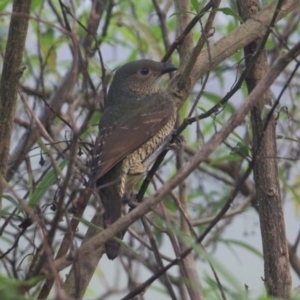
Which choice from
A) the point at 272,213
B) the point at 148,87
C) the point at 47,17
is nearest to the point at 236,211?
the point at 148,87

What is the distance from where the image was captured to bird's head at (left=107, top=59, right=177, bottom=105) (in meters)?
4.80

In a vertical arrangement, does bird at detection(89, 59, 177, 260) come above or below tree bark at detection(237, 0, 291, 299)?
above

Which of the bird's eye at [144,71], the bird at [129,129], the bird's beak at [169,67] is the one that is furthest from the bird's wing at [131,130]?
the bird's eye at [144,71]

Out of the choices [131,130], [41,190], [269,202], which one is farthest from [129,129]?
[41,190]

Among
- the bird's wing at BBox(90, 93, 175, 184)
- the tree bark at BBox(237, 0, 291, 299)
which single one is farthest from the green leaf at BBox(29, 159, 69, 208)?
the tree bark at BBox(237, 0, 291, 299)

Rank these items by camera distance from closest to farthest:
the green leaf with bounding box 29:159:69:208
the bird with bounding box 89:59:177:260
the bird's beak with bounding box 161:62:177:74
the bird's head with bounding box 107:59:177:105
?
the green leaf with bounding box 29:159:69:208
the bird with bounding box 89:59:177:260
the bird's beak with bounding box 161:62:177:74
the bird's head with bounding box 107:59:177:105

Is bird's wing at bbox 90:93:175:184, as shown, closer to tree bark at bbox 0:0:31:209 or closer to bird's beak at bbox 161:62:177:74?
bird's beak at bbox 161:62:177:74

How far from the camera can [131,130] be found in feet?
13.8

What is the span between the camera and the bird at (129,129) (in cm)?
362

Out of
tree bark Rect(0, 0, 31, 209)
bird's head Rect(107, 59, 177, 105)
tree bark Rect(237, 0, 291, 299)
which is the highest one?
bird's head Rect(107, 59, 177, 105)

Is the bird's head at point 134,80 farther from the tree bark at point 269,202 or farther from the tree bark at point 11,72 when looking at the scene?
the tree bark at point 11,72

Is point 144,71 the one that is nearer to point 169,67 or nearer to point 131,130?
point 169,67

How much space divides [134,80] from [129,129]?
0.77 m

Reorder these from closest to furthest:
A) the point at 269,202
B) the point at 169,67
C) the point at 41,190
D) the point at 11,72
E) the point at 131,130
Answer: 1. the point at 41,190
2. the point at 11,72
3. the point at 269,202
4. the point at 131,130
5. the point at 169,67
